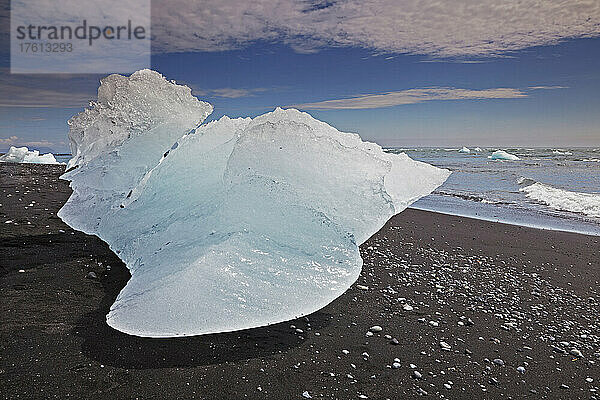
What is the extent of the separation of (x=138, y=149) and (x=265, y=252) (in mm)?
2561

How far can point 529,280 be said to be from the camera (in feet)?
19.0

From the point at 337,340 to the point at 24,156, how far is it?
2854 centimetres

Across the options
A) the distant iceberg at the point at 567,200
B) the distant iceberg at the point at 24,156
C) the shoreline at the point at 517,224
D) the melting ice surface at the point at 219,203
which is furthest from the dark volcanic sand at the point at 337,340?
the distant iceberg at the point at 24,156

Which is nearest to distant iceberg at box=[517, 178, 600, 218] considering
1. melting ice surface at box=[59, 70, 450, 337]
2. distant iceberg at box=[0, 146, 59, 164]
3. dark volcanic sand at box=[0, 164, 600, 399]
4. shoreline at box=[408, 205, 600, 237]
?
shoreline at box=[408, 205, 600, 237]

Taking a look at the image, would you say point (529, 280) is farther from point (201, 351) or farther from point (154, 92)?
point (154, 92)

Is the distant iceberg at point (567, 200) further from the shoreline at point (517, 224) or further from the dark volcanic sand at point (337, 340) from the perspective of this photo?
the dark volcanic sand at point (337, 340)

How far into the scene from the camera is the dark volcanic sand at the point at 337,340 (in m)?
3.00

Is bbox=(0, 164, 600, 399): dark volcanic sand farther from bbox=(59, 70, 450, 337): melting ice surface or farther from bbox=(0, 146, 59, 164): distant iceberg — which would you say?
bbox=(0, 146, 59, 164): distant iceberg

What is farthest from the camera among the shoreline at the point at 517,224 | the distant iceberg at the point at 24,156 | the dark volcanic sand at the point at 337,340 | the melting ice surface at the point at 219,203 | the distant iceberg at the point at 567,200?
the distant iceberg at the point at 24,156

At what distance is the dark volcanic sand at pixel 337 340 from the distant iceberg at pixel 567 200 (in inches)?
292

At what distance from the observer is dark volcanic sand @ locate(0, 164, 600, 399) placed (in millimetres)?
3004

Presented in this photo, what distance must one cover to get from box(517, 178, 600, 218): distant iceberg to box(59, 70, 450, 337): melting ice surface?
963 centimetres

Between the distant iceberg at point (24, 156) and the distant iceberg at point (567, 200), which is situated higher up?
the distant iceberg at point (567, 200)

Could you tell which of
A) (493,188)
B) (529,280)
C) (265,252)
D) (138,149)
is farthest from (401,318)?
(493,188)
